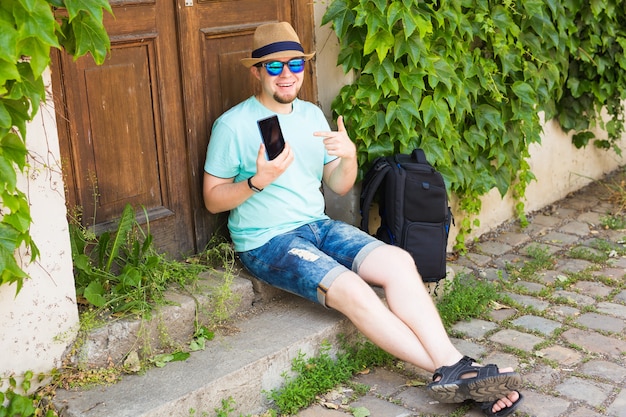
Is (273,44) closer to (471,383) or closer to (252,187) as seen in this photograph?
(252,187)

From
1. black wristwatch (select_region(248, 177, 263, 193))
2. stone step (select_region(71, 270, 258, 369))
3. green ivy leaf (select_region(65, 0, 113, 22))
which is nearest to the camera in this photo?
green ivy leaf (select_region(65, 0, 113, 22))

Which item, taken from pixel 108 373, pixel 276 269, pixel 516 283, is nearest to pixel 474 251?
pixel 516 283

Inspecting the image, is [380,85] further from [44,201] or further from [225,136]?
[44,201]

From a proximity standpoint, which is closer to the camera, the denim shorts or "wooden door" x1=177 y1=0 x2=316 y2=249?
the denim shorts

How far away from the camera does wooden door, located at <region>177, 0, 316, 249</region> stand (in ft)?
13.1

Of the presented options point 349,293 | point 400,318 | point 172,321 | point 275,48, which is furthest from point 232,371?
point 275,48

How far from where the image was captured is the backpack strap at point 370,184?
429cm

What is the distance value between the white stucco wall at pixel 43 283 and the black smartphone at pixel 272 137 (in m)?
0.92

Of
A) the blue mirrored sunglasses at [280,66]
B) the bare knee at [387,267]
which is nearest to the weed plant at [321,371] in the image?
the bare knee at [387,267]

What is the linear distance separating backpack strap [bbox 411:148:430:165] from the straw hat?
887 mm

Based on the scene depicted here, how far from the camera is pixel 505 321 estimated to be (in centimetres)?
437

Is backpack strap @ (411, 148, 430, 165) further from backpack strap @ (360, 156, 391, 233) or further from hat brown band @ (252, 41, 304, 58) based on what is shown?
hat brown band @ (252, 41, 304, 58)

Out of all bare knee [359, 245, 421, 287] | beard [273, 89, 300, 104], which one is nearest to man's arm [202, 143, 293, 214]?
beard [273, 89, 300, 104]

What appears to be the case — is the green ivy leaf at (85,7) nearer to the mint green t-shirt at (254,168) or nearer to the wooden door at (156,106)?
the wooden door at (156,106)
